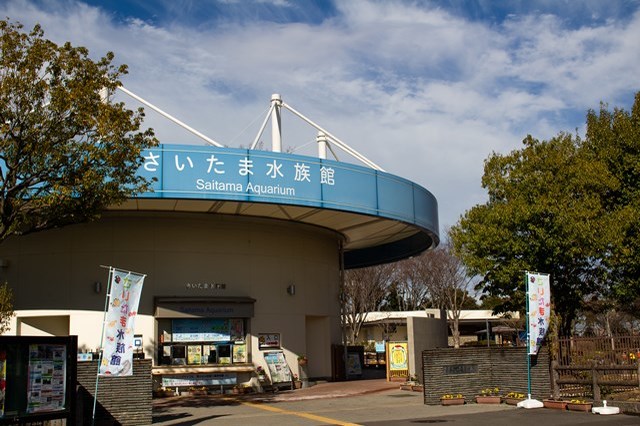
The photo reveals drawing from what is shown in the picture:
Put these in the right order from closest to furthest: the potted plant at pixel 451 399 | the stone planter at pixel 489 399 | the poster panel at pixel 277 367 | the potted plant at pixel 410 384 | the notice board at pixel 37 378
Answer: the notice board at pixel 37 378, the potted plant at pixel 451 399, the stone planter at pixel 489 399, the potted plant at pixel 410 384, the poster panel at pixel 277 367

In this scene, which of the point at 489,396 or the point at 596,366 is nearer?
the point at 596,366

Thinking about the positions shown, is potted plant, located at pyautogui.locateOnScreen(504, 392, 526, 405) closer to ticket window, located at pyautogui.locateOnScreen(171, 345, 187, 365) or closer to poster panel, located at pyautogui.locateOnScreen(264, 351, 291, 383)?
poster panel, located at pyautogui.locateOnScreen(264, 351, 291, 383)

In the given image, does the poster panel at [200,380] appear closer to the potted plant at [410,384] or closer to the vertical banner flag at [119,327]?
the potted plant at [410,384]

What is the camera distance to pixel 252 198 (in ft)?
63.0

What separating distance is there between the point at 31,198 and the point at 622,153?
69.7 ft

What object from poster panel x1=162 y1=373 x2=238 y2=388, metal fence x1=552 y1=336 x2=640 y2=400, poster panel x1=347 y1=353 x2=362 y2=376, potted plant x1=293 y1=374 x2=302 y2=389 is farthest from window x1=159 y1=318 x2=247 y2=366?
metal fence x1=552 y1=336 x2=640 y2=400

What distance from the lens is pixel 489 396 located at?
18.0 meters

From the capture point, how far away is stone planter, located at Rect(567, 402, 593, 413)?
616 inches

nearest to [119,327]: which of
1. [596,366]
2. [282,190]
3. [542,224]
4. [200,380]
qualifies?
[282,190]

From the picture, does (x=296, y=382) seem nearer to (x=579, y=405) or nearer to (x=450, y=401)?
(x=450, y=401)

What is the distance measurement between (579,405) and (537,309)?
2558 mm

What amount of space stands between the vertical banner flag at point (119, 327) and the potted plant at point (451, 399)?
8315 mm

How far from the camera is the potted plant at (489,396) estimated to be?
17.8 m

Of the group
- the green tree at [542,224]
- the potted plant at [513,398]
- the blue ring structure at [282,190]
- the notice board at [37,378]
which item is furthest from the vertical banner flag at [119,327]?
the green tree at [542,224]
